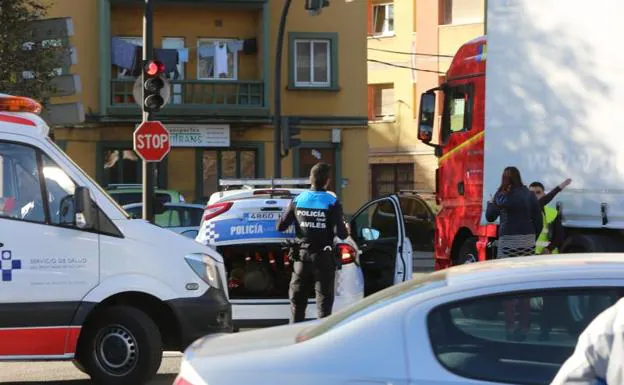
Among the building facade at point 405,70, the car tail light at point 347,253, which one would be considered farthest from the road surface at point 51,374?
the building facade at point 405,70

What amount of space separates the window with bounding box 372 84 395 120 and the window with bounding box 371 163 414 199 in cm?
214

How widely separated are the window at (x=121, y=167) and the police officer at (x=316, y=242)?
1747 cm

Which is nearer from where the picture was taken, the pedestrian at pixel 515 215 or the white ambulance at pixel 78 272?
the white ambulance at pixel 78 272

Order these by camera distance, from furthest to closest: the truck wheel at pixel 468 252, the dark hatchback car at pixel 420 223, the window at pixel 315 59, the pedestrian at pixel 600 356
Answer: the window at pixel 315 59 → the dark hatchback car at pixel 420 223 → the truck wheel at pixel 468 252 → the pedestrian at pixel 600 356

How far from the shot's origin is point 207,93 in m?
25.9

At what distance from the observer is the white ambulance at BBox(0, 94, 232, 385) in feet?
23.4

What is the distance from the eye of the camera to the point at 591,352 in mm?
2646

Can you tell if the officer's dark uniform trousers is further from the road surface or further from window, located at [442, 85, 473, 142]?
window, located at [442, 85, 473, 142]

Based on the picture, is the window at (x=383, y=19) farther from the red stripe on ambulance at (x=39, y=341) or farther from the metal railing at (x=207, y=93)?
the red stripe on ambulance at (x=39, y=341)

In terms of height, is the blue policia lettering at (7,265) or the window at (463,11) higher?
the window at (463,11)

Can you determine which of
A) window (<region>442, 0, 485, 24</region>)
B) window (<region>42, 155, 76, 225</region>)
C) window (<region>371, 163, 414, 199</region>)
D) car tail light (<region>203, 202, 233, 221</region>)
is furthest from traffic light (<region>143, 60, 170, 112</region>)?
window (<region>371, 163, 414, 199</region>)

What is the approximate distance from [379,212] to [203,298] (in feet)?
31.4

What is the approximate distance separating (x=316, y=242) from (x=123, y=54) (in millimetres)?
18065

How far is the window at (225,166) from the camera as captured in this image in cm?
2641
